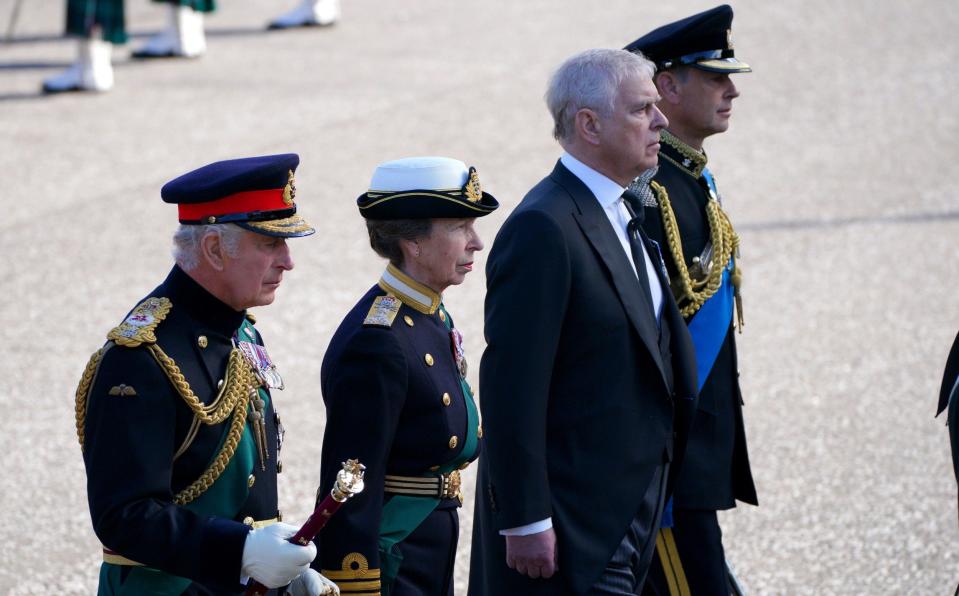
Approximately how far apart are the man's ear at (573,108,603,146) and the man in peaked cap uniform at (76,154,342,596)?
2.16 ft

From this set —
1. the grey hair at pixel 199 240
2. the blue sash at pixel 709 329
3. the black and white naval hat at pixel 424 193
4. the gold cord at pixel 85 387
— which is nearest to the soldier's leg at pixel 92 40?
the blue sash at pixel 709 329

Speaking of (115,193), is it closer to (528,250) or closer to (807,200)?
(807,200)

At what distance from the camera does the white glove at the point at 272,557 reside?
2.77 m

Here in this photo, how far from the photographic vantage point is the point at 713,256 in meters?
4.02

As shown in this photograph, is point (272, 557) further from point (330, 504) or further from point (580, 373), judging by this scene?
point (580, 373)

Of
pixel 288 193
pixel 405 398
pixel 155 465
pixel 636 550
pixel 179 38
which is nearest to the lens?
pixel 155 465

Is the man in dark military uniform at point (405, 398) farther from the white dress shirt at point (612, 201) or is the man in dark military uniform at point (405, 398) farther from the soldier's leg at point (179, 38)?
the soldier's leg at point (179, 38)

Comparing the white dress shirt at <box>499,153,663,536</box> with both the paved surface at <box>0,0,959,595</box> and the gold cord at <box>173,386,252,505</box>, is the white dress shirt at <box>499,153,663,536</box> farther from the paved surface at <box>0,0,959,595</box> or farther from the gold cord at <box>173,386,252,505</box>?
the paved surface at <box>0,0,959,595</box>

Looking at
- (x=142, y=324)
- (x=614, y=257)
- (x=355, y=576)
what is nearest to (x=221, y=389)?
(x=142, y=324)

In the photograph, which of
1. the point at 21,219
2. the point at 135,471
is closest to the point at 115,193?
the point at 21,219

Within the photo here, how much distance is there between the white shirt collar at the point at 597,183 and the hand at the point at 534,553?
0.76 m

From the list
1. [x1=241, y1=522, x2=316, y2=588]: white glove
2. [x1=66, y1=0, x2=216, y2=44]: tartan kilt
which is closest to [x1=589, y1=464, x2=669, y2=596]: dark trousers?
[x1=241, y1=522, x2=316, y2=588]: white glove

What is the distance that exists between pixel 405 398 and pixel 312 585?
1.51 ft

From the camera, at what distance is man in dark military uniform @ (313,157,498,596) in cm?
314
